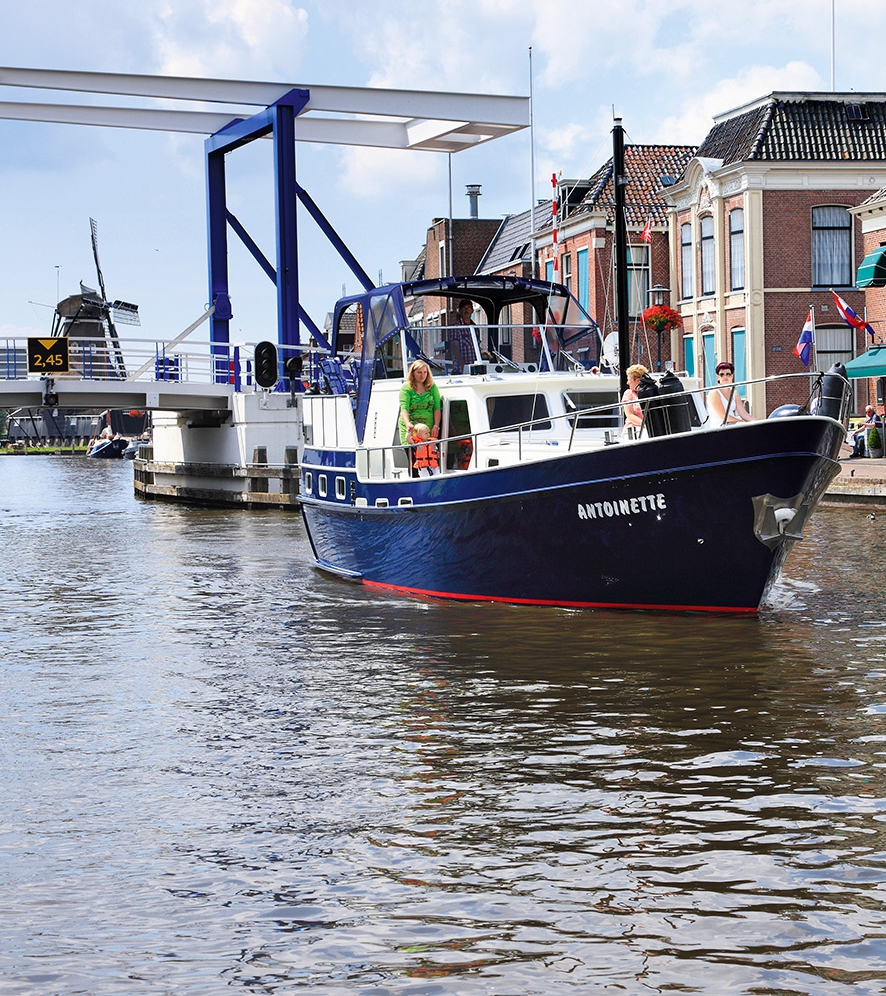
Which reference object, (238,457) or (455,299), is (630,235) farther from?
(455,299)

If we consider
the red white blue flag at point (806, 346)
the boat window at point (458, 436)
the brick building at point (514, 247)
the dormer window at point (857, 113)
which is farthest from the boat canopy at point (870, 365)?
the boat window at point (458, 436)

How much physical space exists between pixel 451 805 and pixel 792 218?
34.0 meters

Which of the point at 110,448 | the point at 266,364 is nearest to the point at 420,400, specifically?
the point at 266,364

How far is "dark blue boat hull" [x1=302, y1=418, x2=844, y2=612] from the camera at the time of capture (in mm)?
11063

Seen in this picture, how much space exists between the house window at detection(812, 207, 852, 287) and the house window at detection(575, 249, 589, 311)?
31.6 ft

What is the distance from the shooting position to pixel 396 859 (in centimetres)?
576

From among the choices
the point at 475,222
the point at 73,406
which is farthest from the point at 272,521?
the point at 475,222

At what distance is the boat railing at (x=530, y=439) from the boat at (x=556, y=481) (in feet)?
0.09

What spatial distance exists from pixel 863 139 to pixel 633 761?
34.4m

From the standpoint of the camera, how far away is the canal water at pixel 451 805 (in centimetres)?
475

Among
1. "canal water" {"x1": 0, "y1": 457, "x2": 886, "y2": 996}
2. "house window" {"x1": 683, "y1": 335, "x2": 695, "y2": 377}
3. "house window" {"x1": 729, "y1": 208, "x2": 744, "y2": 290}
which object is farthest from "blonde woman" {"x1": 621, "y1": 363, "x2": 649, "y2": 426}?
"house window" {"x1": 683, "y1": 335, "x2": 695, "y2": 377}

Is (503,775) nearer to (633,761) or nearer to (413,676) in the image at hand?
(633,761)

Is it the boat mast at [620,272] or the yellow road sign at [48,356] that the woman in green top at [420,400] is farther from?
the yellow road sign at [48,356]

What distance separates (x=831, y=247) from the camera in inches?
1500
